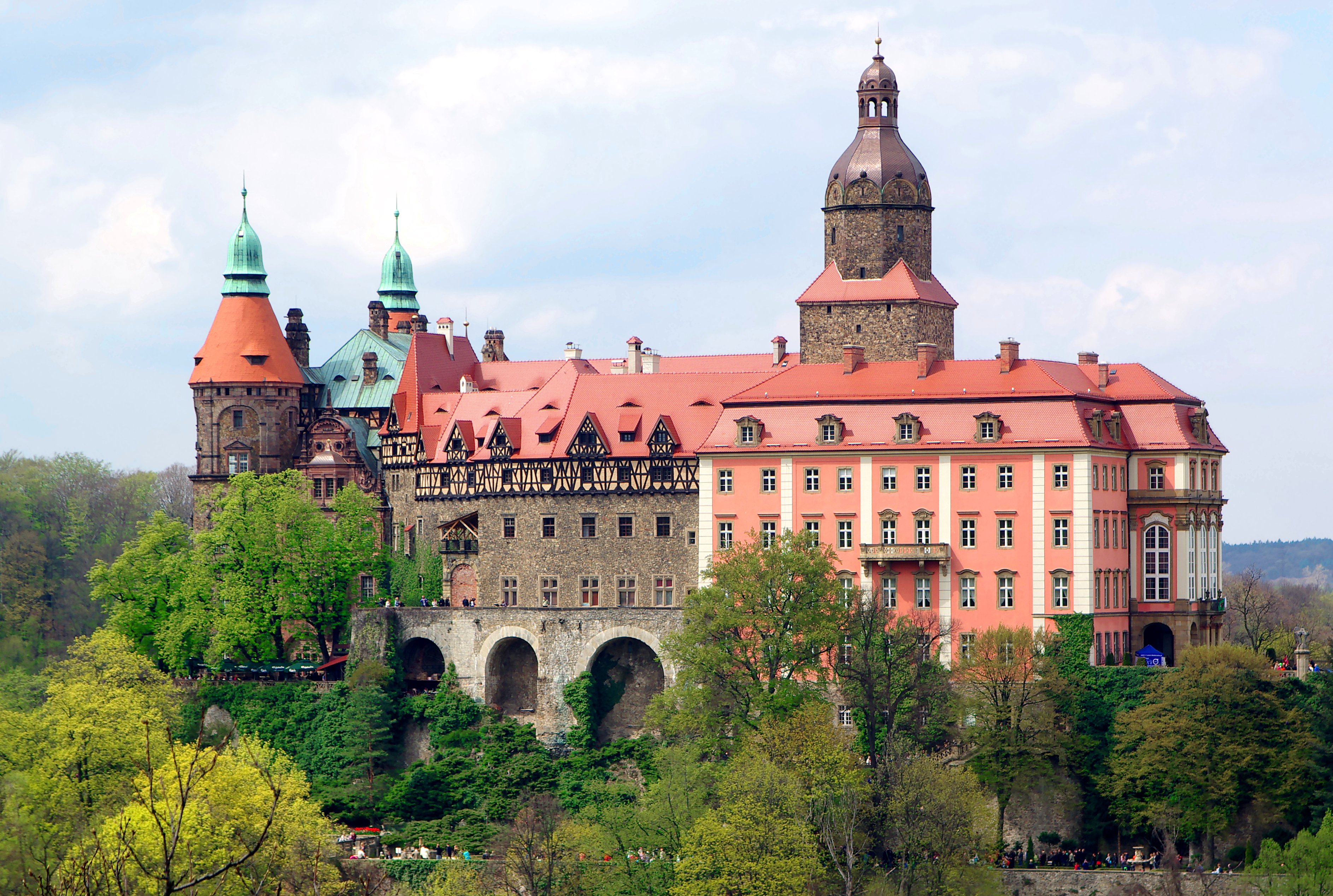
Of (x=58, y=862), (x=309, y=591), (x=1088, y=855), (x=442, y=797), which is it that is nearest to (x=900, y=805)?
(x=1088, y=855)

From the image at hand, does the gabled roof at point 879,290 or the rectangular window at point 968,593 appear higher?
the gabled roof at point 879,290

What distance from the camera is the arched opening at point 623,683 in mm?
71875

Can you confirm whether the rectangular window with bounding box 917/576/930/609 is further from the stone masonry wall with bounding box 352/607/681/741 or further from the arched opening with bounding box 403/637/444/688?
the arched opening with bounding box 403/637/444/688

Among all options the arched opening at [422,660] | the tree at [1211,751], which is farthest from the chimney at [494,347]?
the tree at [1211,751]

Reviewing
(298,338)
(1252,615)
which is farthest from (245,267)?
(1252,615)

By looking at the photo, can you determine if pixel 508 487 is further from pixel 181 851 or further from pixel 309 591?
pixel 181 851

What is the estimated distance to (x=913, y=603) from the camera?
66.8 metres

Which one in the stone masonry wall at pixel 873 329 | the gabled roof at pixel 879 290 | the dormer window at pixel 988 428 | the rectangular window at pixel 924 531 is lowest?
the rectangular window at pixel 924 531

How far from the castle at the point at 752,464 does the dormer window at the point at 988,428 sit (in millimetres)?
134

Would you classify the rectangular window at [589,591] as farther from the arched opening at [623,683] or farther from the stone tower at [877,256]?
the stone tower at [877,256]

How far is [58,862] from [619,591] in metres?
26.1

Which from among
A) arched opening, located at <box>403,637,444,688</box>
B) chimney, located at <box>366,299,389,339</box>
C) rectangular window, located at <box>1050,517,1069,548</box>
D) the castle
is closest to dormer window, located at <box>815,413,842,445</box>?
the castle

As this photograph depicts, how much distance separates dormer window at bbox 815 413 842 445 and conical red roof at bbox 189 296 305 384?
2757 cm

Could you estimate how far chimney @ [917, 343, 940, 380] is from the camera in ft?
229
